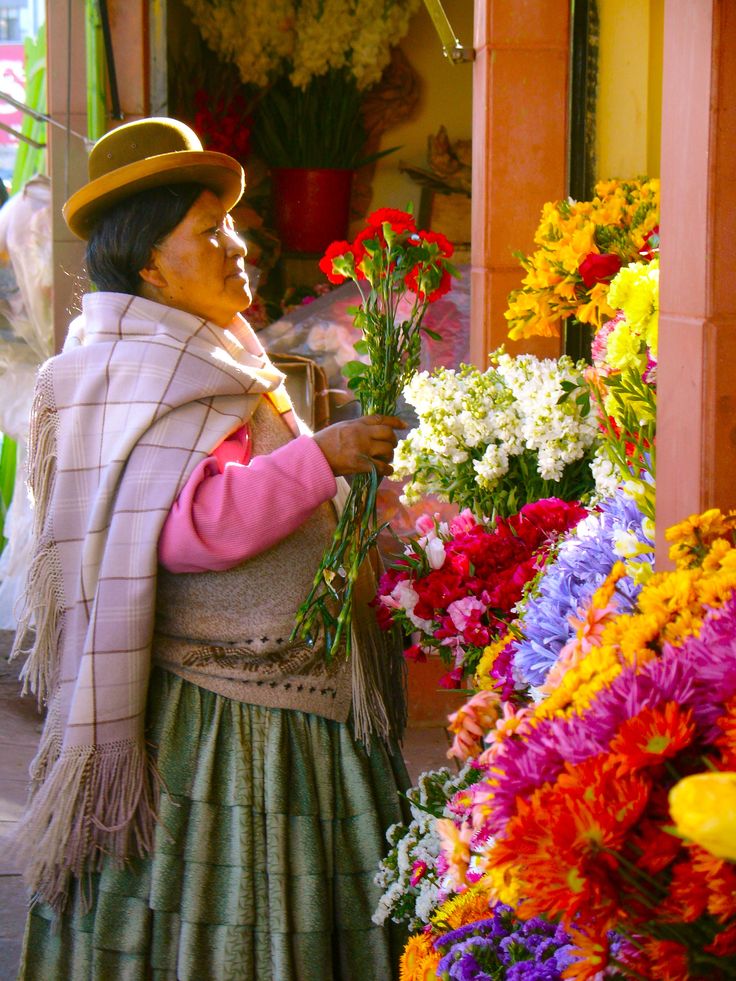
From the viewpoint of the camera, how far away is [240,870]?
231cm

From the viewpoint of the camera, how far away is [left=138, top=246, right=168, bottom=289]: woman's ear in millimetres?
2365

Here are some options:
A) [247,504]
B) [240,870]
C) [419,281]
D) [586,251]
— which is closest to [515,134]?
[586,251]

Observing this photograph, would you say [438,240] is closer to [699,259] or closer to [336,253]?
[336,253]

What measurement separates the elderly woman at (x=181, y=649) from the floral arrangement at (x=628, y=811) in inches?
47.0

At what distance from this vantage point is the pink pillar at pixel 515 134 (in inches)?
127

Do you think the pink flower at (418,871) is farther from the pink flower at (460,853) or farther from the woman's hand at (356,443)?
the woman's hand at (356,443)

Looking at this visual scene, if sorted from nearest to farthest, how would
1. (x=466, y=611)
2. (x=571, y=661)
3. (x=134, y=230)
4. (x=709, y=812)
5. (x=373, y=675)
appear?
(x=709, y=812)
(x=571, y=661)
(x=466, y=611)
(x=134, y=230)
(x=373, y=675)

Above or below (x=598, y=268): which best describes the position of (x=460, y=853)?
below

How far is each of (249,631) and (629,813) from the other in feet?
4.69

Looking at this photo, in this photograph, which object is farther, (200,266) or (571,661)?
(200,266)

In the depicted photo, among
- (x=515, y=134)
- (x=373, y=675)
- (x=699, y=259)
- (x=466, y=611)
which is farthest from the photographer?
(x=515, y=134)

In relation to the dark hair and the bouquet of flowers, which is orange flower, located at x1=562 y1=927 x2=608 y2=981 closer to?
the bouquet of flowers

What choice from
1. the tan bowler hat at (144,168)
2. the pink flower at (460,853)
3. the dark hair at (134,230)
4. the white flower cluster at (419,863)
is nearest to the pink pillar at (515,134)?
the tan bowler hat at (144,168)

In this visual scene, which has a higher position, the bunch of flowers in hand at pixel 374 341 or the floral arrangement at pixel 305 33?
the floral arrangement at pixel 305 33
